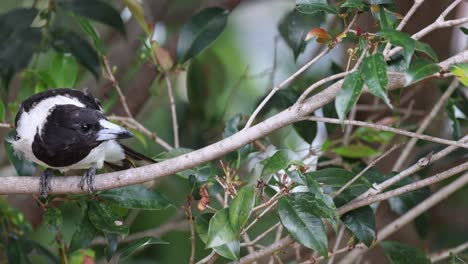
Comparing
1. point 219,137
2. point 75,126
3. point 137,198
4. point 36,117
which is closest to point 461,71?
point 137,198

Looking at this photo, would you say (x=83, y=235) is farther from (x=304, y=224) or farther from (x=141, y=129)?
(x=304, y=224)

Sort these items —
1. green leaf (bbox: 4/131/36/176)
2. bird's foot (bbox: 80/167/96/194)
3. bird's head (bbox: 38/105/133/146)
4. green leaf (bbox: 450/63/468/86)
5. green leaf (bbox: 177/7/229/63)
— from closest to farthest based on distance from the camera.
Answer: green leaf (bbox: 450/63/468/86), bird's foot (bbox: 80/167/96/194), bird's head (bbox: 38/105/133/146), green leaf (bbox: 4/131/36/176), green leaf (bbox: 177/7/229/63)

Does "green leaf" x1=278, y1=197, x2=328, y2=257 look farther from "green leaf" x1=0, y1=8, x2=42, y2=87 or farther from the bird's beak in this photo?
"green leaf" x1=0, y1=8, x2=42, y2=87

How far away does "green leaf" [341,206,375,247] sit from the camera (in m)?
1.85

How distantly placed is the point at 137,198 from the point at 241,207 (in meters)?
0.52

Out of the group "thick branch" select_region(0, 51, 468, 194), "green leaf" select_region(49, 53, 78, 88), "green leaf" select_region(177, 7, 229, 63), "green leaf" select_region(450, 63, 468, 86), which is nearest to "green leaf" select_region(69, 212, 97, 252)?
"thick branch" select_region(0, 51, 468, 194)

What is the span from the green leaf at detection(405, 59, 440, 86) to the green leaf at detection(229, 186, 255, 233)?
16.7 inches

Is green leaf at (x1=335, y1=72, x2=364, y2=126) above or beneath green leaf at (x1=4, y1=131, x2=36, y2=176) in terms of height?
above

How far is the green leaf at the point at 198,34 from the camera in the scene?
2449mm

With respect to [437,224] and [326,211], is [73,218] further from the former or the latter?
[326,211]

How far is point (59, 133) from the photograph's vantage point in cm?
226

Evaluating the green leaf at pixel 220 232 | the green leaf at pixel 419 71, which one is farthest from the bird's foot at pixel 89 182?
the green leaf at pixel 419 71

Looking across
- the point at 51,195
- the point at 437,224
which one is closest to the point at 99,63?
the point at 51,195

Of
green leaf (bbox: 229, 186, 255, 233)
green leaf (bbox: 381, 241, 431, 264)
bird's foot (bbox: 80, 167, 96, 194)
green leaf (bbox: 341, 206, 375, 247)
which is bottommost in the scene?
green leaf (bbox: 381, 241, 431, 264)
